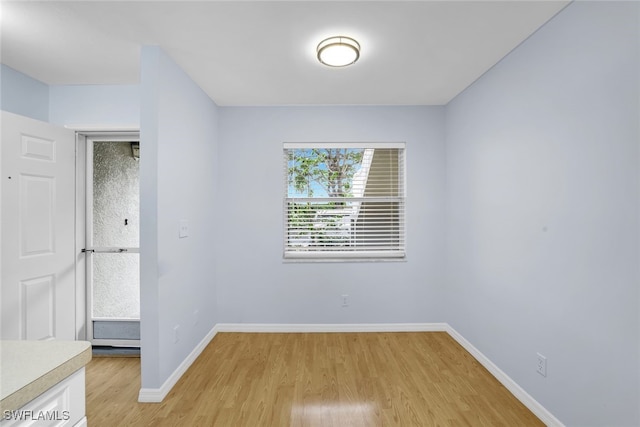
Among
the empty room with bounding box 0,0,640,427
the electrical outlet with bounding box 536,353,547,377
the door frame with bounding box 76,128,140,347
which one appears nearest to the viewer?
the empty room with bounding box 0,0,640,427

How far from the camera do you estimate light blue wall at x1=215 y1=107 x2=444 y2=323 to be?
3.41m

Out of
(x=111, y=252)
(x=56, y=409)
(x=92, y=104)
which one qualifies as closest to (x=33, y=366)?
(x=56, y=409)

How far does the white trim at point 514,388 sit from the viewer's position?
6.21 feet

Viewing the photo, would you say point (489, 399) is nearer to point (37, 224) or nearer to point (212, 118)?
point (212, 118)

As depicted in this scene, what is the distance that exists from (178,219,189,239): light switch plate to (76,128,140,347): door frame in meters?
1.11

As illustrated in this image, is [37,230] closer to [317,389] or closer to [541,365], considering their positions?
[317,389]

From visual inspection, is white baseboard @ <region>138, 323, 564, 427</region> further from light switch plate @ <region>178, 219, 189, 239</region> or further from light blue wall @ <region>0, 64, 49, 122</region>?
light blue wall @ <region>0, 64, 49, 122</region>

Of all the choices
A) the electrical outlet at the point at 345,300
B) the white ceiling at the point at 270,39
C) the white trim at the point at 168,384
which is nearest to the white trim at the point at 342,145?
the white ceiling at the point at 270,39

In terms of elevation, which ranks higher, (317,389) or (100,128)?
(100,128)

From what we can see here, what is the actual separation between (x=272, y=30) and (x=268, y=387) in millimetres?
2596

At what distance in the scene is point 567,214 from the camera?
1765 mm

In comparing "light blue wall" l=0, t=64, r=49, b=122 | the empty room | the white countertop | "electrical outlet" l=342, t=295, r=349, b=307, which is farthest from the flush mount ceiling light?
"light blue wall" l=0, t=64, r=49, b=122

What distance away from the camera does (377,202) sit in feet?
11.5

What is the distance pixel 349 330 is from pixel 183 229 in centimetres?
209
